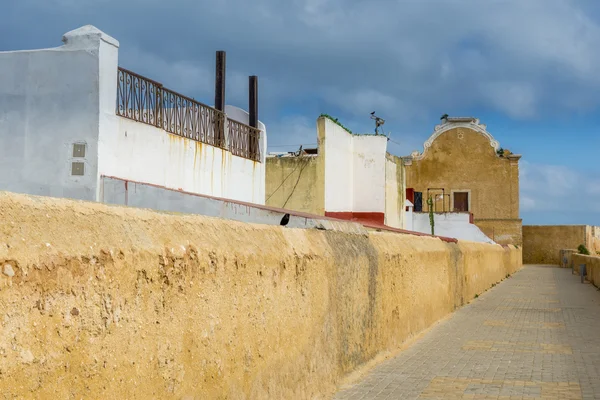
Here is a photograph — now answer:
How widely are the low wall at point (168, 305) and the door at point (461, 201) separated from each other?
4419cm

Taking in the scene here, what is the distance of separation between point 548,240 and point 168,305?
55.7 metres

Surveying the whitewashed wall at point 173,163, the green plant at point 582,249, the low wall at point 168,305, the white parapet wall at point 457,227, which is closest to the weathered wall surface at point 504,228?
the green plant at point 582,249

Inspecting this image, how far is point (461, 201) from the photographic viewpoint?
50.7 metres

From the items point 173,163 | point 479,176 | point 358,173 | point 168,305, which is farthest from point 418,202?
point 168,305

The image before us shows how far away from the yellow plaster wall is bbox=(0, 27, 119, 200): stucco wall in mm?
39854

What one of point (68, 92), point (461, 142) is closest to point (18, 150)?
point (68, 92)

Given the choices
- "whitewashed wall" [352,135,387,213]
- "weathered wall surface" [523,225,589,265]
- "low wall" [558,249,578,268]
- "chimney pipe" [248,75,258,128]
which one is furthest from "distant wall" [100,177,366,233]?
"weathered wall surface" [523,225,589,265]

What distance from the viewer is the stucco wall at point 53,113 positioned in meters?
11.6

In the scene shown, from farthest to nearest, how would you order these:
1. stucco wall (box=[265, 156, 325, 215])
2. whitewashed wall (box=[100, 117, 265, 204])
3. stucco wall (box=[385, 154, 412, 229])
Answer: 1. stucco wall (box=[385, 154, 412, 229])
2. stucco wall (box=[265, 156, 325, 215])
3. whitewashed wall (box=[100, 117, 265, 204])

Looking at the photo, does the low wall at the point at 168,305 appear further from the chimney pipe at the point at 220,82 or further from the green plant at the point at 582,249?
the green plant at the point at 582,249

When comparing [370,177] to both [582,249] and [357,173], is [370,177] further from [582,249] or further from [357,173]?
[582,249]

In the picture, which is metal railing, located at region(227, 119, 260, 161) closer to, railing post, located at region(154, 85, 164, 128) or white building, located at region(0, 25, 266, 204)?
railing post, located at region(154, 85, 164, 128)

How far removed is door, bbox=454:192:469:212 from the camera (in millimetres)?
50503

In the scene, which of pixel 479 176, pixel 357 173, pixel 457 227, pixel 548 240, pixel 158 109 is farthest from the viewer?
pixel 548 240
